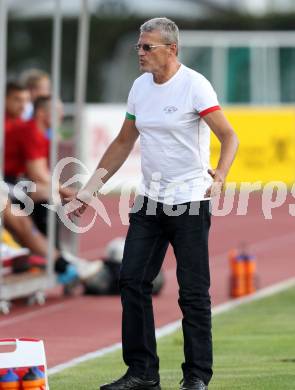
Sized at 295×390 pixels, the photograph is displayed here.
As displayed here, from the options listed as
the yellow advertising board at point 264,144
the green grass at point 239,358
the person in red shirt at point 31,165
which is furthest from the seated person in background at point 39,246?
the yellow advertising board at point 264,144

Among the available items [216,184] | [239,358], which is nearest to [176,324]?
[239,358]

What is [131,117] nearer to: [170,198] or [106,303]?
[170,198]

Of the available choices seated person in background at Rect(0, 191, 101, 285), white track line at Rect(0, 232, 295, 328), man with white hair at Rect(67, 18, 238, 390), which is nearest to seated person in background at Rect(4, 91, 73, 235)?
seated person in background at Rect(0, 191, 101, 285)

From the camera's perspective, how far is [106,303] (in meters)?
13.9

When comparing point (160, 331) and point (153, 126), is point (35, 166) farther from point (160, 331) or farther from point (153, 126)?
point (153, 126)

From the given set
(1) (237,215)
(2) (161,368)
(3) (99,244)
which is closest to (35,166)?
(2) (161,368)

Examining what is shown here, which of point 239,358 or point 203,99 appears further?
point 239,358

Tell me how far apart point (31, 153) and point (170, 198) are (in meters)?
5.85

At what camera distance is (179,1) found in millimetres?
51375

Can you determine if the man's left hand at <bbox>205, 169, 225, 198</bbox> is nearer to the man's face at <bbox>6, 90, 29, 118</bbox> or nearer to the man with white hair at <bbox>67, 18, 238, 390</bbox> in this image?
the man with white hair at <bbox>67, 18, 238, 390</bbox>

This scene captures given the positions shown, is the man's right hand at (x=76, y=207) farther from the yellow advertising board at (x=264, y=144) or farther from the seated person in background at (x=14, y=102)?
the yellow advertising board at (x=264, y=144)

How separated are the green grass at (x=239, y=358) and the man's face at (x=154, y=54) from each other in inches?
75.6

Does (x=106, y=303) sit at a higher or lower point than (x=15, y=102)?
lower

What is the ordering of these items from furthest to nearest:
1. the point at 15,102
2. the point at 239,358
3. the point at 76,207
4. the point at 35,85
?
1. the point at 35,85
2. the point at 15,102
3. the point at 239,358
4. the point at 76,207
